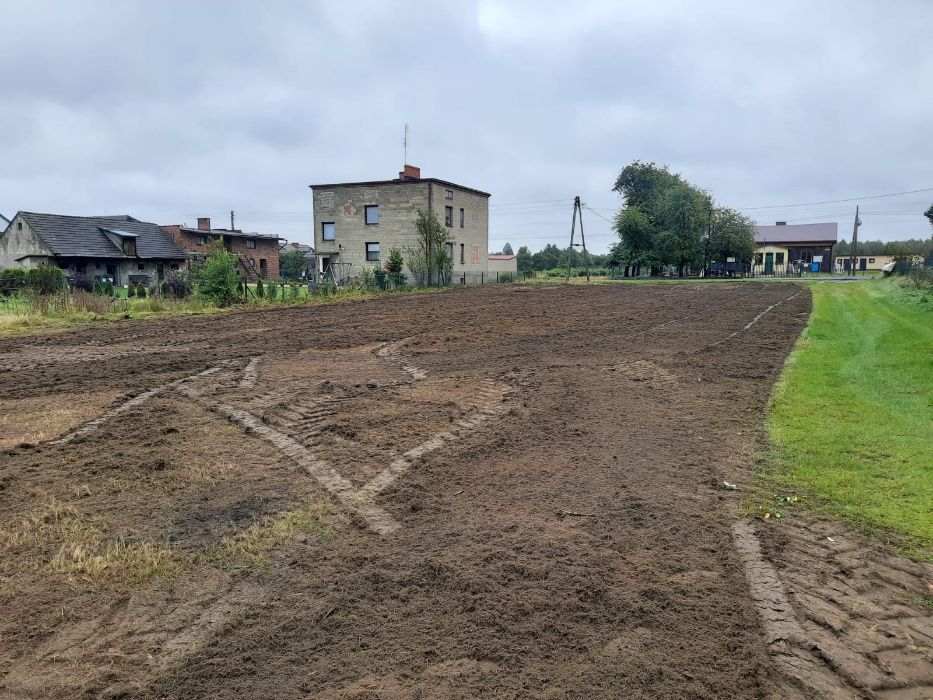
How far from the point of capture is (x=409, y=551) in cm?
396

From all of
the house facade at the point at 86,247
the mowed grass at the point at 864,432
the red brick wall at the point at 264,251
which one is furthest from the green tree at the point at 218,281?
the red brick wall at the point at 264,251

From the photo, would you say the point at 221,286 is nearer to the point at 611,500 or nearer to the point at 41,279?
the point at 41,279

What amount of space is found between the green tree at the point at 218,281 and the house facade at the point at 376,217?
19.4 meters

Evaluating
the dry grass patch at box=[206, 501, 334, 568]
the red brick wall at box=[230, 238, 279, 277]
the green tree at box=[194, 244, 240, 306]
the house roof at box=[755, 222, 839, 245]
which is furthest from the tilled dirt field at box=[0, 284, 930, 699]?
the house roof at box=[755, 222, 839, 245]

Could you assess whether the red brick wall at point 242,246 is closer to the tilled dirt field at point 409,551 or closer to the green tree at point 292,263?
the green tree at point 292,263

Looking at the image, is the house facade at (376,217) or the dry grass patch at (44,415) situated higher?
the house facade at (376,217)

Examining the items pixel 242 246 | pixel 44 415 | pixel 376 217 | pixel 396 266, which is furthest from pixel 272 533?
pixel 242 246

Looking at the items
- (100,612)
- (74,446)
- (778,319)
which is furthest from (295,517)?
(778,319)

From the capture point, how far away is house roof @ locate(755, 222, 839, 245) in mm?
68250

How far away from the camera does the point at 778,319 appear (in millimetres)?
17359

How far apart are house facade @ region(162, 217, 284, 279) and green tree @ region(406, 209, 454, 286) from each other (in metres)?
18.3

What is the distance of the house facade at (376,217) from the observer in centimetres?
4406

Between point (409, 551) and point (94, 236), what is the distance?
50.0 meters

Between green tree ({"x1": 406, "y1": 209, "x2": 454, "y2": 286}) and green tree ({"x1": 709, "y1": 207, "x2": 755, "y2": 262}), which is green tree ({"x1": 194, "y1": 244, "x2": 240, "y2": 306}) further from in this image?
green tree ({"x1": 709, "y1": 207, "x2": 755, "y2": 262})
